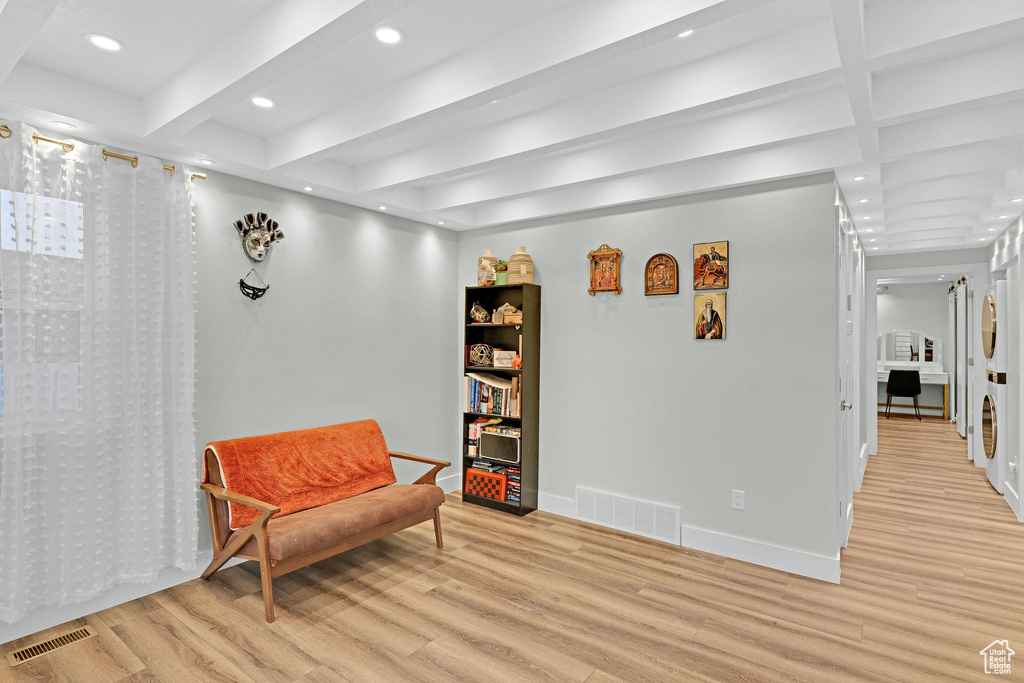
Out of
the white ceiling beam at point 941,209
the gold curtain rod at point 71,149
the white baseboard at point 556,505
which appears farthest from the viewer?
the white baseboard at point 556,505

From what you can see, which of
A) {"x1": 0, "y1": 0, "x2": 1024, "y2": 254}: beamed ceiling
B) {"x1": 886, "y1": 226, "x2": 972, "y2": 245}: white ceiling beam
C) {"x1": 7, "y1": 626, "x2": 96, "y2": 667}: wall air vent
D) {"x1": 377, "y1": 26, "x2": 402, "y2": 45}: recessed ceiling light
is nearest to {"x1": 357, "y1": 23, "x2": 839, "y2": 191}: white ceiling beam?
{"x1": 0, "y1": 0, "x2": 1024, "y2": 254}: beamed ceiling

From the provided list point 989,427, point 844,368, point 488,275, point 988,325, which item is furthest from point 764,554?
point 988,325

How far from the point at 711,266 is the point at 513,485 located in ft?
7.59

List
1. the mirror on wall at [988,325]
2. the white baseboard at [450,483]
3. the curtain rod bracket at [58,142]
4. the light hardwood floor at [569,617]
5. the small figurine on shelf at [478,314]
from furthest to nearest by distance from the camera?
1. the mirror on wall at [988,325]
2. the white baseboard at [450,483]
3. the small figurine on shelf at [478,314]
4. the curtain rod bracket at [58,142]
5. the light hardwood floor at [569,617]

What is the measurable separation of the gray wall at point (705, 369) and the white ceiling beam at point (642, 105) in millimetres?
1134

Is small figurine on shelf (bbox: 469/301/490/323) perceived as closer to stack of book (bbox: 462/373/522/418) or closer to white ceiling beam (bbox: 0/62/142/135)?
stack of book (bbox: 462/373/522/418)

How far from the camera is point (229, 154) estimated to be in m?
3.19

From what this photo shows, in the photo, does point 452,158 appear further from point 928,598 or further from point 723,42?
point 928,598

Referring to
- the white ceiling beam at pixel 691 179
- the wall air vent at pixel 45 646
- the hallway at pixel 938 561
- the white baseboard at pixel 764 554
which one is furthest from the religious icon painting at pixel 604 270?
the wall air vent at pixel 45 646

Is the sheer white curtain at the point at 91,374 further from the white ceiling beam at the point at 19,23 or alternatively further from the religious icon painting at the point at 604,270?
the religious icon painting at the point at 604,270

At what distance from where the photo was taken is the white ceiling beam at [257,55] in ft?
5.95

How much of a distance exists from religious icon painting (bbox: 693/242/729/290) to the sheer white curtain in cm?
325

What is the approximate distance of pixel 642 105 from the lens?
2.61 m

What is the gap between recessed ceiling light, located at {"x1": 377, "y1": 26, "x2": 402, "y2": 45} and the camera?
2168 mm
